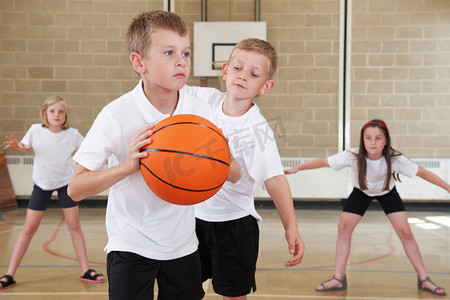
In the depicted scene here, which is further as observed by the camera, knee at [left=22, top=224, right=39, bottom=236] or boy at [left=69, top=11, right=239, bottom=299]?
knee at [left=22, top=224, right=39, bottom=236]

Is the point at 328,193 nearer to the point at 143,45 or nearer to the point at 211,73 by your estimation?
the point at 211,73

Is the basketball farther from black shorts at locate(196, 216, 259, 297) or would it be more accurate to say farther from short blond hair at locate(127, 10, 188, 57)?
black shorts at locate(196, 216, 259, 297)

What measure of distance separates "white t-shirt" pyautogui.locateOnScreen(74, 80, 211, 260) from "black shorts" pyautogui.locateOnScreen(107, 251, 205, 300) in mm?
32

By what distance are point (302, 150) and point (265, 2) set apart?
2.51m

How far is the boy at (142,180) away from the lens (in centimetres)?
168

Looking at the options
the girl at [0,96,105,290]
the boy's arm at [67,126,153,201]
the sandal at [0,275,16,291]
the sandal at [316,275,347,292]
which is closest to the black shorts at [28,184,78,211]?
the girl at [0,96,105,290]

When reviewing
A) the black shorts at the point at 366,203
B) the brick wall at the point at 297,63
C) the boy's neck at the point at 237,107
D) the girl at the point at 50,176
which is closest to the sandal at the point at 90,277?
the girl at the point at 50,176

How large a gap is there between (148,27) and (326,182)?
6540 millimetres

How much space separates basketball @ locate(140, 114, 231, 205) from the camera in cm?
160

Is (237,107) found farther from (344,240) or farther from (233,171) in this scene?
(344,240)

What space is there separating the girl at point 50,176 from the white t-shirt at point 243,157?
76.8 inches

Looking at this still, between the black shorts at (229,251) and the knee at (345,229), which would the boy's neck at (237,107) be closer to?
the black shorts at (229,251)

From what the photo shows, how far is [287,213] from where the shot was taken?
2.01 meters

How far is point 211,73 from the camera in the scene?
7.78m
